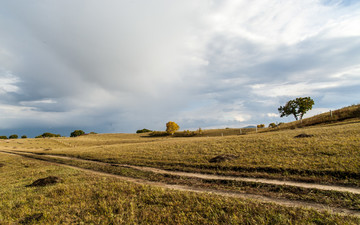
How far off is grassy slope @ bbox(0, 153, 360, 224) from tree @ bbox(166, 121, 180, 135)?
87.5 meters

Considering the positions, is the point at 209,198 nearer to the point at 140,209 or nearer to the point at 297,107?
the point at 140,209

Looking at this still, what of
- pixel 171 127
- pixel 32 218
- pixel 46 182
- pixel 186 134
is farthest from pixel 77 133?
pixel 32 218

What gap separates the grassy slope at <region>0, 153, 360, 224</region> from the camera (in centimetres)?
693

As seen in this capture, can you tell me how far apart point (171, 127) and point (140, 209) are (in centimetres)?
9129

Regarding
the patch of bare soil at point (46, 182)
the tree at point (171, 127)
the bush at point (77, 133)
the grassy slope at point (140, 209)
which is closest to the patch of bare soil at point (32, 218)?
the grassy slope at point (140, 209)

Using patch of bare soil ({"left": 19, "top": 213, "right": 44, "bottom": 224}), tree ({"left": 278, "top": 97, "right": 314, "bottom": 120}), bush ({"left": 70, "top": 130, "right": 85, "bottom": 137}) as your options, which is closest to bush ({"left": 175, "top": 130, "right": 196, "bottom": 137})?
tree ({"left": 278, "top": 97, "right": 314, "bottom": 120})


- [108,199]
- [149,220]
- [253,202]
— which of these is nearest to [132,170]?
[108,199]

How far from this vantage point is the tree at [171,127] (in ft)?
325

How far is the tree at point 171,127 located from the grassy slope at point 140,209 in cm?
8753

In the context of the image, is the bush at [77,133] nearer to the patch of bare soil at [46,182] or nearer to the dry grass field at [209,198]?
the dry grass field at [209,198]

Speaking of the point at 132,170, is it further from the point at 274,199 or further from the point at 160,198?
the point at 274,199

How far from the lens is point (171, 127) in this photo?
9938cm

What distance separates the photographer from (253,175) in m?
13.3

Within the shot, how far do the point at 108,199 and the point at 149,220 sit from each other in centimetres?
383
